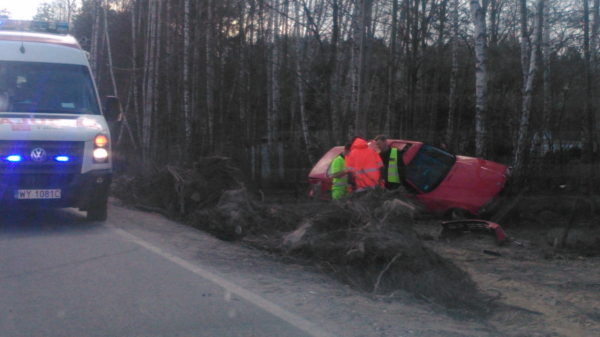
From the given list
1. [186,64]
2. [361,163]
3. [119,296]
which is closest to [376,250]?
[119,296]

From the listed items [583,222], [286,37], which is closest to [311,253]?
[583,222]

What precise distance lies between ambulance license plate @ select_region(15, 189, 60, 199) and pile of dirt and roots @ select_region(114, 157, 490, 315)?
254 centimetres

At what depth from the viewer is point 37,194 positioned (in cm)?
816

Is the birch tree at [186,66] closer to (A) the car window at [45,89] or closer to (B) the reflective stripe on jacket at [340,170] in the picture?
(B) the reflective stripe on jacket at [340,170]

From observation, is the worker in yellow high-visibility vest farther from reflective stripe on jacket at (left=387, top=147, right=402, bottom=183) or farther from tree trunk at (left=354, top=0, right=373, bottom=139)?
tree trunk at (left=354, top=0, right=373, bottom=139)

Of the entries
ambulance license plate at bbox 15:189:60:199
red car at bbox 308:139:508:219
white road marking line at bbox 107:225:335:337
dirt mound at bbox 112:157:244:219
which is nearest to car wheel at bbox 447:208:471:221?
red car at bbox 308:139:508:219

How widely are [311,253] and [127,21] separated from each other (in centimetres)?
3445

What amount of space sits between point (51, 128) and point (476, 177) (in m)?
7.79

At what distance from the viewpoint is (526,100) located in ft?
47.4

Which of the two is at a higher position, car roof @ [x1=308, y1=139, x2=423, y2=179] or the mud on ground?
car roof @ [x1=308, y1=139, x2=423, y2=179]

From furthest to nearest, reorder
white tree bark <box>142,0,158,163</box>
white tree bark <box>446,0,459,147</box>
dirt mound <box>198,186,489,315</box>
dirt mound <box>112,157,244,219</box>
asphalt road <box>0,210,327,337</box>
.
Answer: white tree bark <box>142,0,158,163</box> → white tree bark <box>446,0,459,147</box> → dirt mound <box>112,157,244,219</box> → dirt mound <box>198,186,489,315</box> → asphalt road <box>0,210,327,337</box>

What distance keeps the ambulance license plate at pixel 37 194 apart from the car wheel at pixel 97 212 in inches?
26.6

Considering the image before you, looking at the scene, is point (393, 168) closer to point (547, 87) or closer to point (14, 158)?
point (14, 158)

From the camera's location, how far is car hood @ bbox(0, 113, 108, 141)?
26.2 feet
